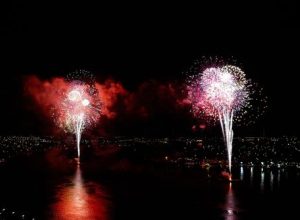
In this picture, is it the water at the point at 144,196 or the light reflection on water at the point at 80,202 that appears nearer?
the light reflection on water at the point at 80,202

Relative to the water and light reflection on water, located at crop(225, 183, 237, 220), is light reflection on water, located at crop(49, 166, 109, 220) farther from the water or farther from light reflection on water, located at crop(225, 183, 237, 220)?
light reflection on water, located at crop(225, 183, 237, 220)

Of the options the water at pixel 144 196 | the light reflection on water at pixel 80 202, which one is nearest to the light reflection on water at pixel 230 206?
the water at pixel 144 196

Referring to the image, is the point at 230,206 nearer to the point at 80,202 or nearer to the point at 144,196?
the point at 144,196

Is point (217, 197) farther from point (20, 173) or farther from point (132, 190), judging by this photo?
point (20, 173)

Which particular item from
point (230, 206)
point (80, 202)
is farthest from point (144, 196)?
point (230, 206)

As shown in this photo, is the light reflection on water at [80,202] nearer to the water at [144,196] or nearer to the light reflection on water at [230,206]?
the water at [144,196]

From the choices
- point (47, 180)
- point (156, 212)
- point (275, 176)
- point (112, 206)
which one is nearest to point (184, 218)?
point (156, 212)
